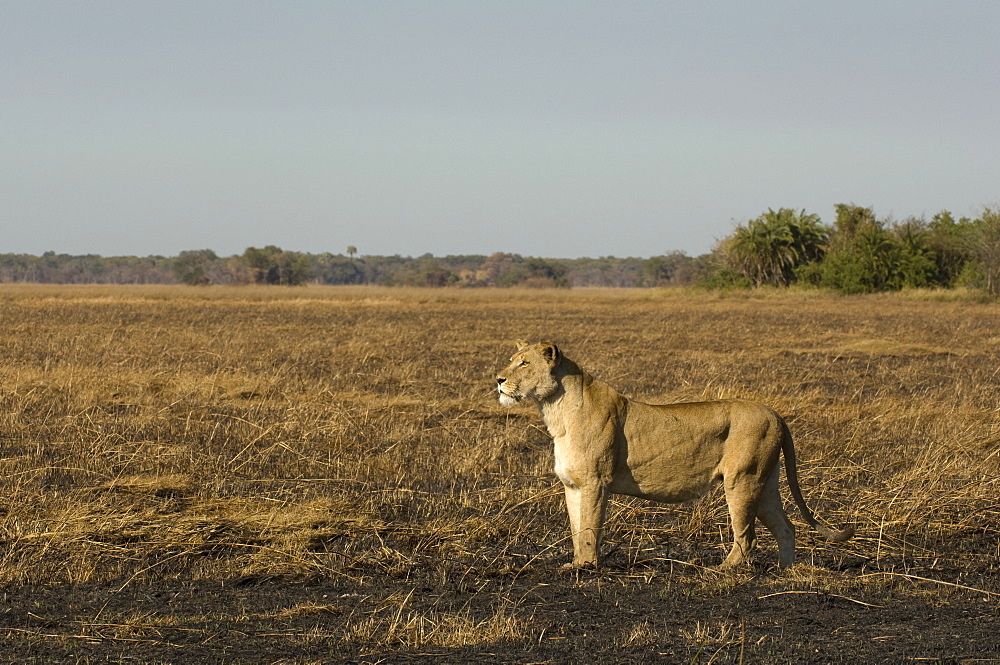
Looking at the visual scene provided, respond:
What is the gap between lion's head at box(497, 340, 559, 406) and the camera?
21.0ft

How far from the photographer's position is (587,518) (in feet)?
21.4

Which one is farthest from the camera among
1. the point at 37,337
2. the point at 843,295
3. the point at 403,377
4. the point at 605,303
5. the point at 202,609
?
the point at 843,295

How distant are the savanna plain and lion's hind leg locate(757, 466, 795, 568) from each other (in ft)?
0.54

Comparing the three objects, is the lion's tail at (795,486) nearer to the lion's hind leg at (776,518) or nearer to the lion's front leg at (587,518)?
the lion's hind leg at (776,518)

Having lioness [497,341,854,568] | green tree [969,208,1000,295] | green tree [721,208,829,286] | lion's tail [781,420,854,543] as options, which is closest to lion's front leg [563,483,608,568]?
lioness [497,341,854,568]

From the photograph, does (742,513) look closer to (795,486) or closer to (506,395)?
(795,486)

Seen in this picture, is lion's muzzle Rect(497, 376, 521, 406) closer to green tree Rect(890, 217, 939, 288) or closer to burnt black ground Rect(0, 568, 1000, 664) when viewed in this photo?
burnt black ground Rect(0, 568, 1000, 664)

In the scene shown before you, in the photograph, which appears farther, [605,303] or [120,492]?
[605,303]

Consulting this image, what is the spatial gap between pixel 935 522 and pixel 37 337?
2345cm

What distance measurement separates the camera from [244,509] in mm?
7969

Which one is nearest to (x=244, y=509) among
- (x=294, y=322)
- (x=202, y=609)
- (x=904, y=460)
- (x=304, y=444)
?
(x=202, y=609)

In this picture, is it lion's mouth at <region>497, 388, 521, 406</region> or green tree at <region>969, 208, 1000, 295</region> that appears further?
green tree at <region>969, 208, 1000, 295</region>

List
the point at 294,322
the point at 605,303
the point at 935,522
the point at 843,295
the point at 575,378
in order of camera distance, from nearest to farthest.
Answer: the point at 575,378 < the point at 935,522 < the point at 294,322 < the point at 605,303 < the point at 843,295

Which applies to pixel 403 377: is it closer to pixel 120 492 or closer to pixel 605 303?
pixel 120 492
